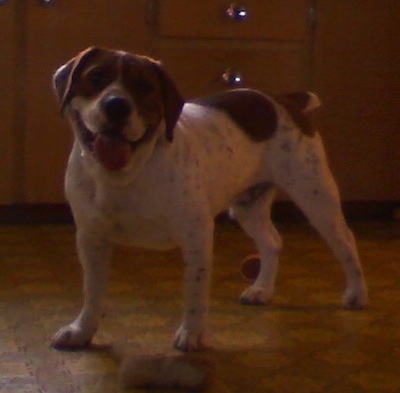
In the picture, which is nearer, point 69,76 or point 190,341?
point 69,76

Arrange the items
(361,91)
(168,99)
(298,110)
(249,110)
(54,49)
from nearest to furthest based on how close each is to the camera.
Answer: (168,99) → (249,110) → (298,110) → (54,49) → (361,91)

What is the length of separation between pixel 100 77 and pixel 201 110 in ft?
1.30

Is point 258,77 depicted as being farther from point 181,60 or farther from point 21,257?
point 21,257

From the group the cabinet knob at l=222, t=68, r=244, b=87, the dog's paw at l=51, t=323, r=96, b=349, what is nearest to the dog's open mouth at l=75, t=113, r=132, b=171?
the dog's paw at l=51, t=323, r=96, b=349

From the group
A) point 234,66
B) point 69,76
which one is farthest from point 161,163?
Answer: point 234,66

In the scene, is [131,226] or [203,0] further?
[203,0]

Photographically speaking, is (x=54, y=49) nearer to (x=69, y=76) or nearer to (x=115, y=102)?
(x=69, y=76)

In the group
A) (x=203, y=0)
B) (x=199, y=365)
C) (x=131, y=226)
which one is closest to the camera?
(x=199, y=365)

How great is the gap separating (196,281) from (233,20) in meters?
1.48

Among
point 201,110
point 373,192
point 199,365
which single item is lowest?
point 373,192

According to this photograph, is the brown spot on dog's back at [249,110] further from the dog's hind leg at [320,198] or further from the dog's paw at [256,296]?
the dog's paw at [256,296]

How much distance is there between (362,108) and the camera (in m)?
3.61

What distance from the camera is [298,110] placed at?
2541 millimetres

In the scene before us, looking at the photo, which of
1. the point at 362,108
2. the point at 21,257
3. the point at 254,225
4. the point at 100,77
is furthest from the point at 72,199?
the point at 362,108
